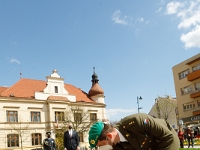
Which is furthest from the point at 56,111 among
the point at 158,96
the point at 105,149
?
the point at 105,149

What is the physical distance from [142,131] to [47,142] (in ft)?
35.2

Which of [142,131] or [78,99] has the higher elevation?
[78,99]

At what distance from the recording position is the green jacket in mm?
3053

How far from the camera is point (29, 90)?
45781mm

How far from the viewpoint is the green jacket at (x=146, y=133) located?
305 cm

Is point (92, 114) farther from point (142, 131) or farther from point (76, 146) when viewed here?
point (142, 131)

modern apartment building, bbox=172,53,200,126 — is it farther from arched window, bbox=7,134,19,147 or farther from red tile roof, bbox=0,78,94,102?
arched window, bbox=7,134,19,147

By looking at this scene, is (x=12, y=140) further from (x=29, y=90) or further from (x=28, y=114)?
(x=29, y=90)

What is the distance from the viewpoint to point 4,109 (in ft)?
130

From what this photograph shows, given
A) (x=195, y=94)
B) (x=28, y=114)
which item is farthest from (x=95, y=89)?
(x=195, y=94)

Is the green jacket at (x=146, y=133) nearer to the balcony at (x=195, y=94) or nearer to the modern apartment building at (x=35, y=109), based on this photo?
the modern apartment building at (x=35, y=109)

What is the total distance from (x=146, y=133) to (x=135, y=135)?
132 millimetres

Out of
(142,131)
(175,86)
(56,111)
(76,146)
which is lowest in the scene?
(76,146)

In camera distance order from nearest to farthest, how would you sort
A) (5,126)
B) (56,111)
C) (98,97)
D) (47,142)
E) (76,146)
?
(76,146), (47,142), (5,126), (56,111), (98,97)
